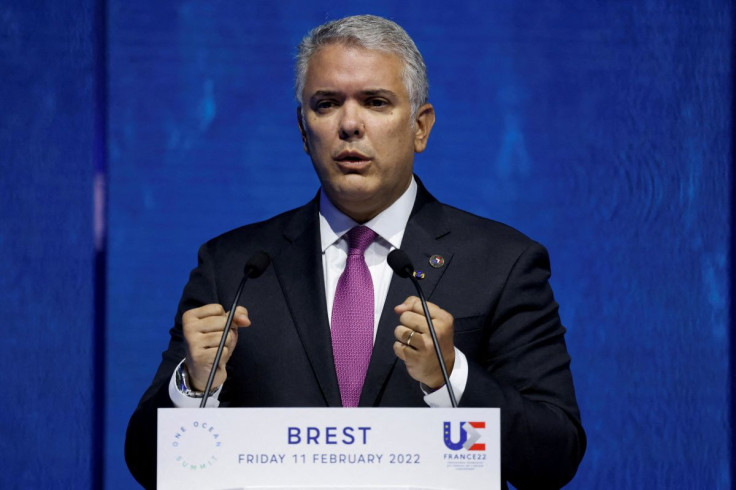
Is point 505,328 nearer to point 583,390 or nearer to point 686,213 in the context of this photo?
point 583,390

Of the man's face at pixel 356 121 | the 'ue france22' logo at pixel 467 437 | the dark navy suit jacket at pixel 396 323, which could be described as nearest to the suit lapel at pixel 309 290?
the dark navy suit jacket at pixel 396 323

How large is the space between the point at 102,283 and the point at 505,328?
1.50 metres

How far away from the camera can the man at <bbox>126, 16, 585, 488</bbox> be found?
195cm

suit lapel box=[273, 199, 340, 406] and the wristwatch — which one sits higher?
suit lapel box=[273, 199, 340, 406]

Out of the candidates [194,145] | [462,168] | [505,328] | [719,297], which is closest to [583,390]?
[719,297]

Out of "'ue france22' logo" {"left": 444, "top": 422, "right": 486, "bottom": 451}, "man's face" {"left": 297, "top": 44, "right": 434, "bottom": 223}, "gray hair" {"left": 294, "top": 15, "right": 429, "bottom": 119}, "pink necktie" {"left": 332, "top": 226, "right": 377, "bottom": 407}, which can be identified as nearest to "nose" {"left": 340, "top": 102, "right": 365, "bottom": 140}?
"man's face" {"left": 297, "top": 44, "right": 434, "bottom": 223}

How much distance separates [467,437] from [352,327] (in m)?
0.65

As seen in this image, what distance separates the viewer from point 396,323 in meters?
1.98

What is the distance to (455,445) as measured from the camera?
55.0 inches

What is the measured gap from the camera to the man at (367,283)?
1.95 m

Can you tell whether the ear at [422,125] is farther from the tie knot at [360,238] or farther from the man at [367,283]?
the tie knot at [360,238]

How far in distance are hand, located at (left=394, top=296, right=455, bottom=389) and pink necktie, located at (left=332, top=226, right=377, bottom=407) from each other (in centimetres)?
36

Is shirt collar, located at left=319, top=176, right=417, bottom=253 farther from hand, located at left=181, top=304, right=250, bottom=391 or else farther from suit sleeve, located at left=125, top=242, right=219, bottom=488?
hand, located at left=181, top=304, right=250, bottom=391

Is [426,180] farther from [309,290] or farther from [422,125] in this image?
[309,290]
